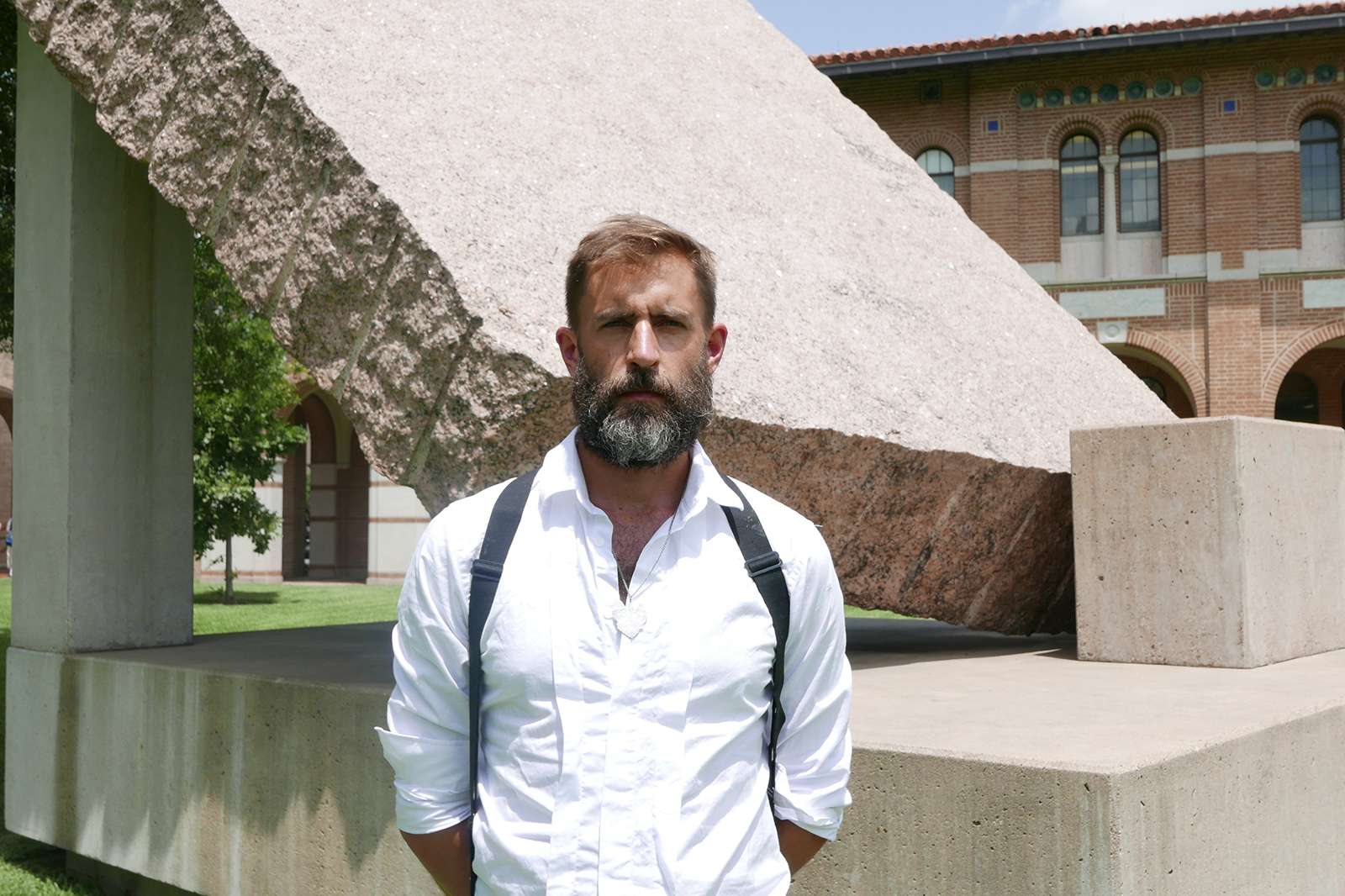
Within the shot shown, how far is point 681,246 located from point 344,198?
1.94 metres

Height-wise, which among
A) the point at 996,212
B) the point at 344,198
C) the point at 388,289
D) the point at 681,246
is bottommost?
the point at 681,246

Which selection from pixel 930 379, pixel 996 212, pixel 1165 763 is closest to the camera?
pixel 1165 763

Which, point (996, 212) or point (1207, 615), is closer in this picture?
point (1207, 615)

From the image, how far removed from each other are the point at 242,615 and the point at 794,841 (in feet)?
47.0

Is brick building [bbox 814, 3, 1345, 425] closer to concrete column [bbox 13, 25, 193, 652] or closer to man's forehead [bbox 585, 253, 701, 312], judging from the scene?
concrete column [bbox 13, 25, 193, 652]

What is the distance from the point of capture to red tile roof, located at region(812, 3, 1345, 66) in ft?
61.7

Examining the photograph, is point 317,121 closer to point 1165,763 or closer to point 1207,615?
point 1165,763

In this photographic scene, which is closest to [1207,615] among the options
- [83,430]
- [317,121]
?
[317,121]

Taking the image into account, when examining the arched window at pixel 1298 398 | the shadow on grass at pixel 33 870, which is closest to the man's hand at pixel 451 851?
the shadow on grass at pixel 33 870

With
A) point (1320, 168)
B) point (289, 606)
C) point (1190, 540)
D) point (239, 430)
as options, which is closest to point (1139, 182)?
point (1320, 168)

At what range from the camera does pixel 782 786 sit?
181cm

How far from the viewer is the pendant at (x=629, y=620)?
1.67m

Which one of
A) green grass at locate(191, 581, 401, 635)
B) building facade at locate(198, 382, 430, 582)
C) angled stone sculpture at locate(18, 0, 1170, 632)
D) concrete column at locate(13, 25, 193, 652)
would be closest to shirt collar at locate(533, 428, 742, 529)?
angled stone sculpture at locate(18, 0, 1170, 632)

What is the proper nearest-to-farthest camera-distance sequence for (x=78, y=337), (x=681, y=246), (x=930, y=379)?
(x=681, y=246) < (x=930, y=379) < (x=78, y=337)
